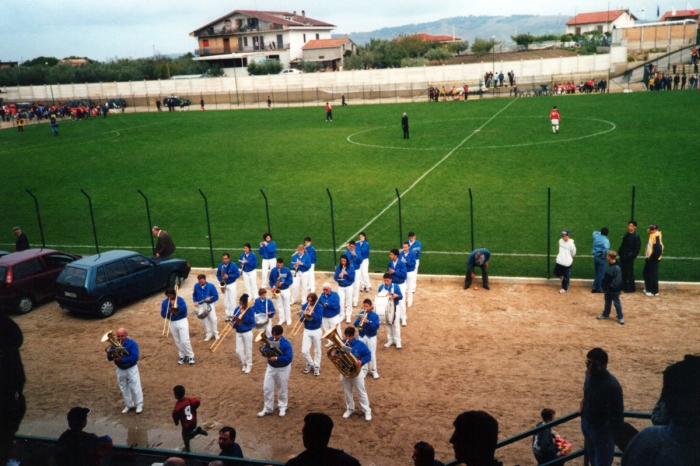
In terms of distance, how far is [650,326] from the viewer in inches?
556

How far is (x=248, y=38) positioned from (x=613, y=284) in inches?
4343

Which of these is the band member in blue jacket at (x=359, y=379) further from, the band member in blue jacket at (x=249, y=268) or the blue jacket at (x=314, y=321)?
the band member in blue jacket at (x=249, y=268)

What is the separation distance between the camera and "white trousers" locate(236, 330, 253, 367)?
13227 mm

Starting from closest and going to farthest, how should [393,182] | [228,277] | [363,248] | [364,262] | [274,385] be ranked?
[274,385]
[228,277]
[363,248]
[364,262]
[393,182]

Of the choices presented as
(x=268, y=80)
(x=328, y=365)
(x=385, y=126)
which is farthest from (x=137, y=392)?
(x=268, y=80)

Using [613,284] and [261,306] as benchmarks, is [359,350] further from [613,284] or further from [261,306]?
[613,284]

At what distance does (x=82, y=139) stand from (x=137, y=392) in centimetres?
4399

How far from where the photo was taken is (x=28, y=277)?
17.5 meters

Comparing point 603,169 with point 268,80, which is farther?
point 268,80

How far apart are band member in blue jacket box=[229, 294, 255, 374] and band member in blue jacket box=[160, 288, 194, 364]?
119 centimetres

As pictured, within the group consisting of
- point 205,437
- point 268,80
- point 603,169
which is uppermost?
point 268,80

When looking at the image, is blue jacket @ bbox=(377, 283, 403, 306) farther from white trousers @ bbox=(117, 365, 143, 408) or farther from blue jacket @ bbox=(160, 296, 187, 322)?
white trousers @ bbox=(117, 365, 143, 408)

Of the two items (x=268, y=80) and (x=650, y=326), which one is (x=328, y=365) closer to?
(x=650, y=326)

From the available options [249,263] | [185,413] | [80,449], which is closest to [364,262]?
[249,263]
